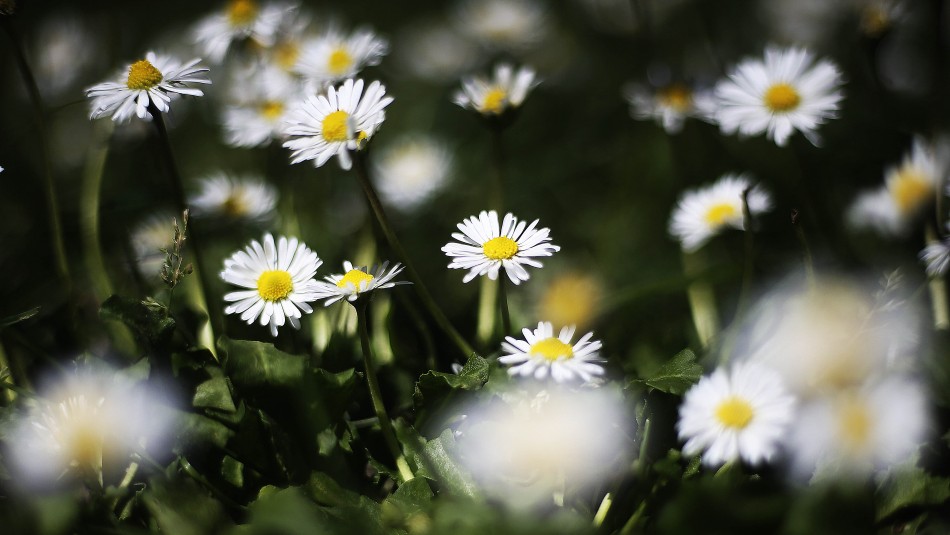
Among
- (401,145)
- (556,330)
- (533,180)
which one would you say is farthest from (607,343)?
(401,145)

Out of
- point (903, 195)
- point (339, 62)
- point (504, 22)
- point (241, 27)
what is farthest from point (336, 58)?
point (504, 22)

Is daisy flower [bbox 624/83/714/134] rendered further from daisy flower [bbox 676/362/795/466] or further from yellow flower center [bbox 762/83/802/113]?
daisy flower [bbox 676/362/795/466]

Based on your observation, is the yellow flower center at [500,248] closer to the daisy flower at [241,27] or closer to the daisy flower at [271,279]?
the daisy flower at [271,279]

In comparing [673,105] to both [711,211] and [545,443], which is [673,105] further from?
[545,443]

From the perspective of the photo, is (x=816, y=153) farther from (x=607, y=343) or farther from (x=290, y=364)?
(x=290, y=364)

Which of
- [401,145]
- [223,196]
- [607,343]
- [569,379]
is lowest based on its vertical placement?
[569,379]

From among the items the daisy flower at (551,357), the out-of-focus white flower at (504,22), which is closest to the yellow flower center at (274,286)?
the daisy flower at (551,357)
